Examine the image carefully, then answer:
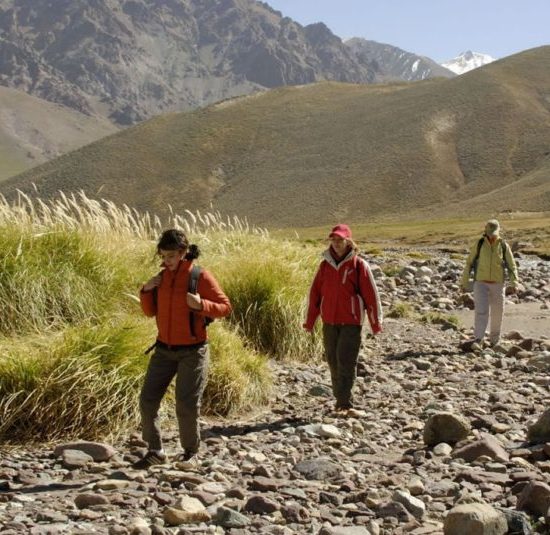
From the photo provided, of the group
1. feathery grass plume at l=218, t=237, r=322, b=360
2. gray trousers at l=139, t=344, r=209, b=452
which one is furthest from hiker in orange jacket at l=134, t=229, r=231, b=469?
feathery grass plume at l=218, t=237, r=322, b=360

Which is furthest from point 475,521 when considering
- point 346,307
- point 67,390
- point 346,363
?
point 346,307

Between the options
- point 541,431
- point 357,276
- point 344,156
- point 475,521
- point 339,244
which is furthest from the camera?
point 344,156

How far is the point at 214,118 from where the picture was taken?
639 ft

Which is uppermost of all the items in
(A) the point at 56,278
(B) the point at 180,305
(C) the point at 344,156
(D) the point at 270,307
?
(C) the point at 344,156

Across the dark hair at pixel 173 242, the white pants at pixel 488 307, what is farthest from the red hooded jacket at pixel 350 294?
the white pants at pixel 488 307

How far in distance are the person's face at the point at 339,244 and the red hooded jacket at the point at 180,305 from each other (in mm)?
2221

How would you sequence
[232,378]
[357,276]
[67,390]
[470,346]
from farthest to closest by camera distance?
[470,346] < [357,276] < [232,378] < [67,390]

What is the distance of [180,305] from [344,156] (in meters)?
154

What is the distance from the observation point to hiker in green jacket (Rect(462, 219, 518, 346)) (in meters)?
13.0

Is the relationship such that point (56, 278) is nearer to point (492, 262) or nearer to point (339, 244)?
point (339, 244)

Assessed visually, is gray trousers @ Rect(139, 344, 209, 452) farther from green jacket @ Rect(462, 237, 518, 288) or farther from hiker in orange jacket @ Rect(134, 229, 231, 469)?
green jacket @ Rect(462, 237, 518, 288)

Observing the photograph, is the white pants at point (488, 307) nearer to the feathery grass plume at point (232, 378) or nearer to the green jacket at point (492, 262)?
the green jacket at point (492, 262)

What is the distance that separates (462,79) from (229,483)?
18848cm

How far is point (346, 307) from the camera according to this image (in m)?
8.46
